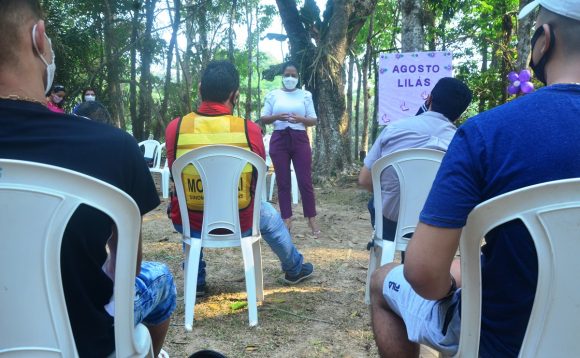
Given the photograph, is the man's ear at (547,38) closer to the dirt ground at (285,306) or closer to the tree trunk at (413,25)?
the dirt ground at (285,306)

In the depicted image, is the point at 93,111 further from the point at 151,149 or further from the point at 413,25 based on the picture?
the point at 151,149

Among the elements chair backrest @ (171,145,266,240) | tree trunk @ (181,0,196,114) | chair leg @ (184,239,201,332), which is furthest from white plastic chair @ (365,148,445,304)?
tree trunk @ (181,0,196,114)

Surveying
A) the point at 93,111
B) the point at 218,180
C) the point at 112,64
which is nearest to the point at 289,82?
the point at 93,111

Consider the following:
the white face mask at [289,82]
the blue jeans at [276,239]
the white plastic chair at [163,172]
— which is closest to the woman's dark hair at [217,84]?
the blue jeans at [276,239]

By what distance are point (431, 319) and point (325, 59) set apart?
6.99 m

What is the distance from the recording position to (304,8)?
8.37m

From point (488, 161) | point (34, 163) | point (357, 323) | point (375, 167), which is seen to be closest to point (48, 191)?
point (34, 163)

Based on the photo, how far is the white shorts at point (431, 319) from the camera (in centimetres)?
148

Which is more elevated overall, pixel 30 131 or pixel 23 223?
pixel 30 131

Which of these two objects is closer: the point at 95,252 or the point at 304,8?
the point at 95,252

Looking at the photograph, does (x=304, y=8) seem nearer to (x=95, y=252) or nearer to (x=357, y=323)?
(x=357, y=323)

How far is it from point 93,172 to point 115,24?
12.9 m

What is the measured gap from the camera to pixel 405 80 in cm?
495

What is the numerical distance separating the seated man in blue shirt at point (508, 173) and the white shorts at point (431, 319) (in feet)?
0.40
